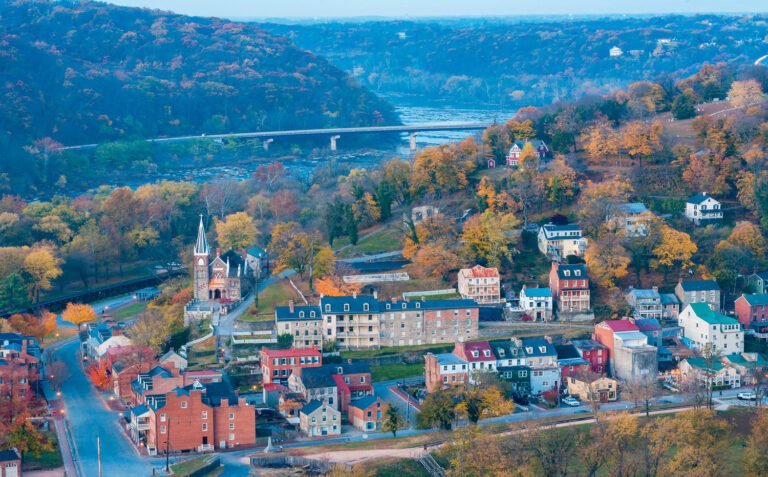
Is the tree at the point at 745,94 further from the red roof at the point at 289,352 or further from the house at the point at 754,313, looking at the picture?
the red roof at the point at 289,352

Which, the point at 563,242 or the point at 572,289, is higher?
the point at 563,242

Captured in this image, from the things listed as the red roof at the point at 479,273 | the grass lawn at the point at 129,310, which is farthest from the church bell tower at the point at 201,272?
the red roof at the point at 479,273

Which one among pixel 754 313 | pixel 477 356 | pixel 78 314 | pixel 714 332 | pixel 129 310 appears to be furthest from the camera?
pixel 129 310

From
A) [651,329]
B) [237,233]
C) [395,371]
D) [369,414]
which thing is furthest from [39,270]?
[651,329]

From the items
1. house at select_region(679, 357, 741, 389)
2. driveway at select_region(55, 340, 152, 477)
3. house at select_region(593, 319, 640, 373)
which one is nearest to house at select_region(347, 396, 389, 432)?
driveway at select_region(55, 340, 152, 477)

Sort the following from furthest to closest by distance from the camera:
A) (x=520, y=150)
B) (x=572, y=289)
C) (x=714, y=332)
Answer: (x=520, y=150)
(x=572, y=289)
(x=714, y=332)

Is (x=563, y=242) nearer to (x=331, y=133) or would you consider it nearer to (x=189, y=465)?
(x=189, y=465)

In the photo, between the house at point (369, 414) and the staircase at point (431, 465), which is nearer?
the staircase at point (431, 465)
